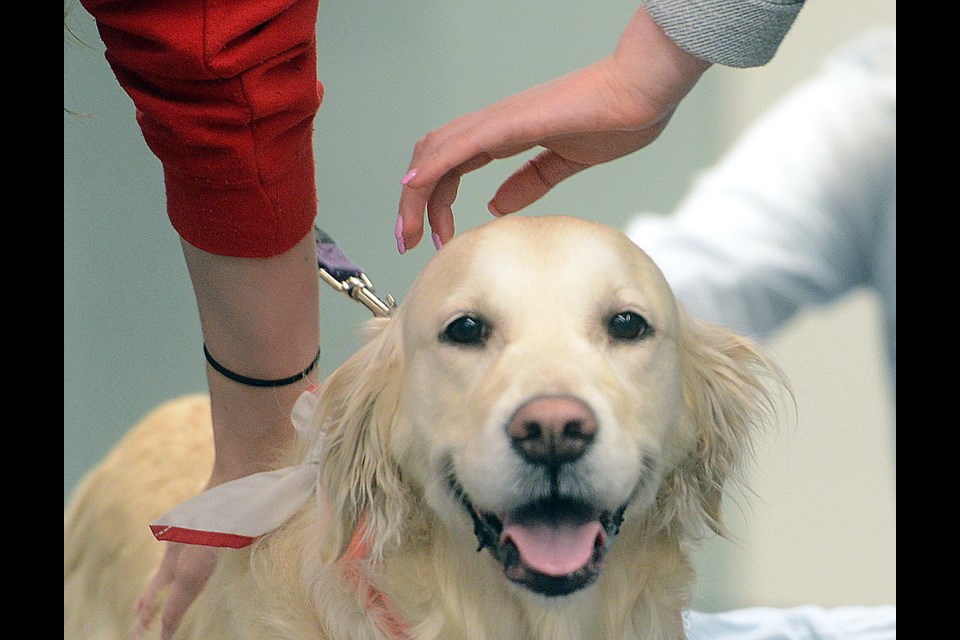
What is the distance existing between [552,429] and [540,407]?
2cm

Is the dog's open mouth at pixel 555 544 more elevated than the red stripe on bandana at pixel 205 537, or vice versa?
the dog's open mouth at pixel 555 544

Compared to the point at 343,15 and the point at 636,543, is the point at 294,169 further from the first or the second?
the point at 343,15

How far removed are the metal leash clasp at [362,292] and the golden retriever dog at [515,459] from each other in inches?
3.5

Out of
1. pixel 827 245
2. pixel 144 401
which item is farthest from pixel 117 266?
pixel 827 245

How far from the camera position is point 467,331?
1071 mm

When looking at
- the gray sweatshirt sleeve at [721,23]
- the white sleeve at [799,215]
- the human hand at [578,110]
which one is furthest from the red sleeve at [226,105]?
the white sleeve at [799,215]

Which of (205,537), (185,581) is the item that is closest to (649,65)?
(205,537)

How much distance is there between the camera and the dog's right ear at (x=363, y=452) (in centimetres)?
114

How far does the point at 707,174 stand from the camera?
111 inches

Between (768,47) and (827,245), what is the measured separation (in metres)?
1.40

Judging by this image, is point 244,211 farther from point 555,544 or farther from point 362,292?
point 555,544

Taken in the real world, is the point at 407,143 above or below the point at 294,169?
below

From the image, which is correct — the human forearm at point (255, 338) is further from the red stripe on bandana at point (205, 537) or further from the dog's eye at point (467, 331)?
the dog's eye at point (467, 331)

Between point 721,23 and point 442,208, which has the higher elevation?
point 721,23
